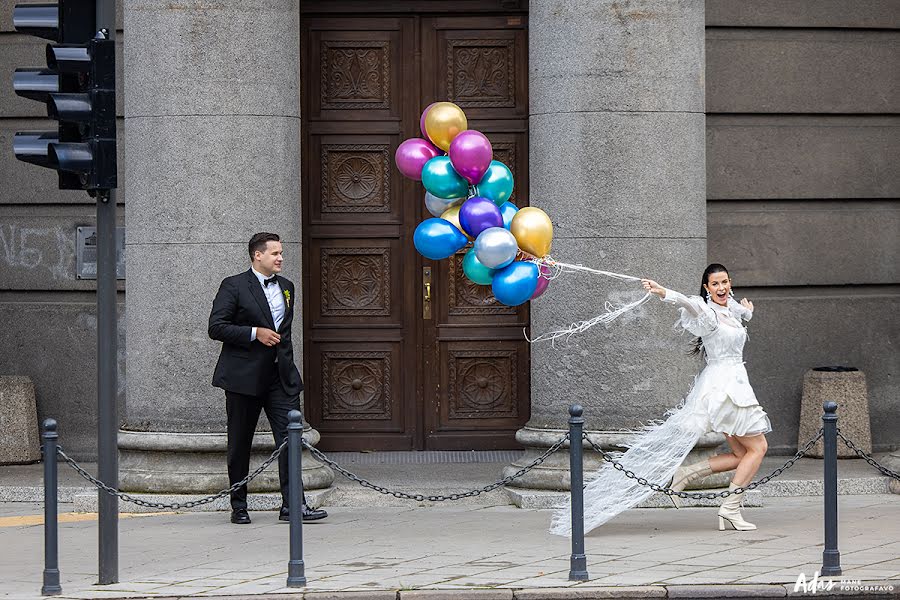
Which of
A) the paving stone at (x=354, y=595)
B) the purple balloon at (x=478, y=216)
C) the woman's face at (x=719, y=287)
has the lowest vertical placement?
the paving stone at (x=354, y=595)

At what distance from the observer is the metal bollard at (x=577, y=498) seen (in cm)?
900

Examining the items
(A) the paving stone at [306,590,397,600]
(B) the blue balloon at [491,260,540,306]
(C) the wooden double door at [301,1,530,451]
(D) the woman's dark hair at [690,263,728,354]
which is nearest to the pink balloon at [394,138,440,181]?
(B) the blue balloon at [491,260,540,306]

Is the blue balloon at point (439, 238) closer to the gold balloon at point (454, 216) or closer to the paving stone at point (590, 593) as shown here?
the gold balloon at point (454, 216)

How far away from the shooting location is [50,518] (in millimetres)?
8945

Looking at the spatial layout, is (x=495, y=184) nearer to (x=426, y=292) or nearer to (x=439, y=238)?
(x=439, y=238)

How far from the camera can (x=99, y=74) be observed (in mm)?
8875

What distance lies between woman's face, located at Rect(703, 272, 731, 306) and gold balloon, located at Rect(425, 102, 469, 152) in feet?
6.50

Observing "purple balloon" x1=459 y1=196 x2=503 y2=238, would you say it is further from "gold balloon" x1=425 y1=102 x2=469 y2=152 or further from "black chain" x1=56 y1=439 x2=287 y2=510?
"black chain" x1=56 y1=439 x2=287 y2=510

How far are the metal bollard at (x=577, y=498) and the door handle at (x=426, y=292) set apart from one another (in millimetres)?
4791

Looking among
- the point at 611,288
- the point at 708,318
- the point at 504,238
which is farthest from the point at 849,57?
the point at 504,238

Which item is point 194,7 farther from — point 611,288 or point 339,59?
point 611,288

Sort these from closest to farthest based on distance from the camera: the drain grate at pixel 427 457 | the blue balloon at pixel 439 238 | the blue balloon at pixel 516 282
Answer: the blue balloon at pixel 516 282 < the blue balloon at pixel 439 238 < the drain grate at pixel 427 457

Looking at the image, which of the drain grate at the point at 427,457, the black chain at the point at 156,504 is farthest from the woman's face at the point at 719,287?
the drain grate at the point at 427,457

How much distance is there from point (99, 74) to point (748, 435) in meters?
4.80
